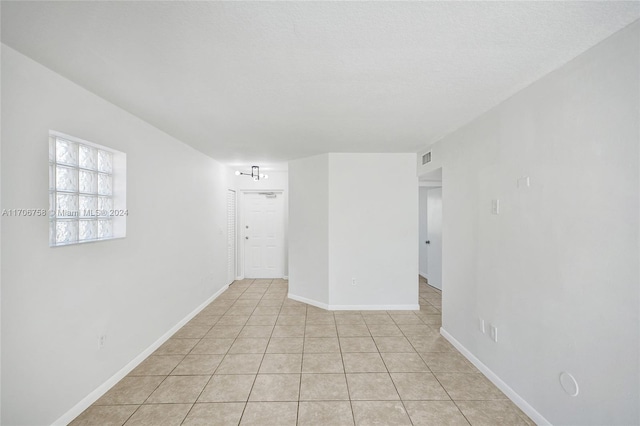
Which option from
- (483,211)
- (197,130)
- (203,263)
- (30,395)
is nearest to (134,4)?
(197,130)

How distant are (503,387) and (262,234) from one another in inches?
196

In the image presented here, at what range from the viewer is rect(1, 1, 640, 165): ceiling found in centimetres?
123

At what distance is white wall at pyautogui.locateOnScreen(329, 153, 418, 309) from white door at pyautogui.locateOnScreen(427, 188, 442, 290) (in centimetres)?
147

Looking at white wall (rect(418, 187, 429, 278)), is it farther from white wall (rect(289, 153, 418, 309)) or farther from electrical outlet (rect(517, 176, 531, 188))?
electrical outlet (rect(517, 176, 531, 188))

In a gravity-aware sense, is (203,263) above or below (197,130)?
below

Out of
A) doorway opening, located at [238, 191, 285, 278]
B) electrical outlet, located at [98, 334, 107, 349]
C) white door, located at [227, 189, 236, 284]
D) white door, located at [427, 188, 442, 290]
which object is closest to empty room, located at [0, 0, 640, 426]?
electrical outlet, located at [98, 334, 107, 349]

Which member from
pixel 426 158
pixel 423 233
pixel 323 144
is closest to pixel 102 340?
pixel 323 144

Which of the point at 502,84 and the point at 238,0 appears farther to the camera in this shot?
the point at 502,84

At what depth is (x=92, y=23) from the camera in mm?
1305

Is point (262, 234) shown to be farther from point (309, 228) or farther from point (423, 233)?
point (423, 233)

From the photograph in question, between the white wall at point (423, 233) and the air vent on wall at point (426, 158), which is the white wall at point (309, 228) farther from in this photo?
the white wall at point (423, 233)

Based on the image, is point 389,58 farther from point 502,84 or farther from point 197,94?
point 197,94

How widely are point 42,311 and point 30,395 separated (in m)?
0.49

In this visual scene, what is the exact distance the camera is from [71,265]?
6.24 ft
